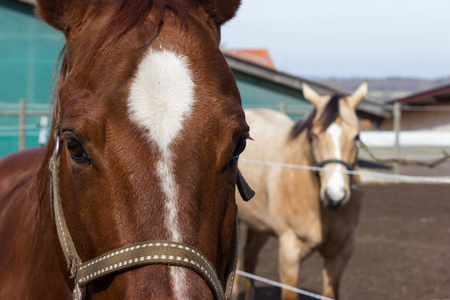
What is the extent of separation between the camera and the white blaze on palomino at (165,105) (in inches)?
48.2

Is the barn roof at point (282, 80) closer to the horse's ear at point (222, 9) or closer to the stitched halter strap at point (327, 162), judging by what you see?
the stitched halter strap at point (327, 162)

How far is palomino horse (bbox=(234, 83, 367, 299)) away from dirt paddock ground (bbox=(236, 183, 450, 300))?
114 centimetres

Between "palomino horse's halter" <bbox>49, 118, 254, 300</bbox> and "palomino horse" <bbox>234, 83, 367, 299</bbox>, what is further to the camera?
"palomino horse" <bbox>234, 83, 367, 299</bbox>

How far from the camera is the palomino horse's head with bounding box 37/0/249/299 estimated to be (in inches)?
48.1

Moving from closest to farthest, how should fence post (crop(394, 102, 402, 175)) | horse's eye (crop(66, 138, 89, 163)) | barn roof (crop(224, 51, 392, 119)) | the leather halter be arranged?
horse's eye (crop(66, 138, 89, 163)), the leather halter, fence post (crop(394, 102, 402, 175)), barn roof (crop(224, 51, 392, 119))

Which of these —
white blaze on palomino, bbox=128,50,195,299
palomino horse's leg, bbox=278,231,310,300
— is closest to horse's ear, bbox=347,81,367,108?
palomino horse's leg, bbox=278,231,310,300

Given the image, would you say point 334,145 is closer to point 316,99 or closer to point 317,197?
point 317,197

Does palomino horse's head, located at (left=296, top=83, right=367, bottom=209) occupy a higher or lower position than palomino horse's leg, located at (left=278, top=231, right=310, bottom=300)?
higher

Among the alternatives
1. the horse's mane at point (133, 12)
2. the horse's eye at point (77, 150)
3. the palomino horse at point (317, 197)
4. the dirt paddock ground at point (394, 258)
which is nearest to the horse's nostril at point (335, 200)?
the palomino horse at point (317, 197)

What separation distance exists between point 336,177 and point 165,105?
2904 mm

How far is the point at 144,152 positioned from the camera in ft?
4.09

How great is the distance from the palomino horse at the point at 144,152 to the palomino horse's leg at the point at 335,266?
2923 mm

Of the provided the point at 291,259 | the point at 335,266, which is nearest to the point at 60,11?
the point at 291,259

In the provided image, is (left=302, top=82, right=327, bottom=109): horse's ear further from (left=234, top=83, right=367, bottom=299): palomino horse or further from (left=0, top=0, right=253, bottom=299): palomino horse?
(left=0, top=0, right=253, bottom=299): palomino horse
